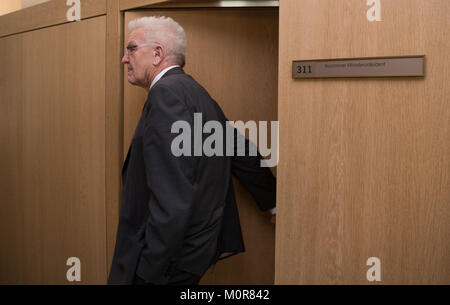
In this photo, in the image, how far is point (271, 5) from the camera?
2045 mm

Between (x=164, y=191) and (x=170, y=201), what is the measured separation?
4 cm

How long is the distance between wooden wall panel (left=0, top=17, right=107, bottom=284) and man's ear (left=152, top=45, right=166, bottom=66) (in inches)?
25.0

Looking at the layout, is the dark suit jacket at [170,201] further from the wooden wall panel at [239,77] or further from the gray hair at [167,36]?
the wooden wall panel at [239,77]

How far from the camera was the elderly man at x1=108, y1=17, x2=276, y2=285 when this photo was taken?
1.44 m

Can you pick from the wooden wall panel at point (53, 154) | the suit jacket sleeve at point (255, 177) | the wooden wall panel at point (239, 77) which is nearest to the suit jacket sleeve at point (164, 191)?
the suit jacket sleeve at point (255, 177)

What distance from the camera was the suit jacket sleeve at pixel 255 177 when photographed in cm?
203

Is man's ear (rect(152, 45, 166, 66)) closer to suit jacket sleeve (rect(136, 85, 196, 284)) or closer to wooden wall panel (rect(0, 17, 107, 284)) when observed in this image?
suit jacket sleeve (rect(136, 85, 196, 284))

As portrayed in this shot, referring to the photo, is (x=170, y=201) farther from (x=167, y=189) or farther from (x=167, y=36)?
(x=167, y=36)

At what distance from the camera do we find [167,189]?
4.69 ft

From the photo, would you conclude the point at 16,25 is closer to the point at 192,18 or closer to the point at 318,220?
the point at 192,18

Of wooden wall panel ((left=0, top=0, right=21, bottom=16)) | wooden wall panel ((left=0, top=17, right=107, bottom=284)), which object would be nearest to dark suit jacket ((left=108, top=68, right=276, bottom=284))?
wooden wall panel ((left=0, top=17, right=107, bottom=284))
